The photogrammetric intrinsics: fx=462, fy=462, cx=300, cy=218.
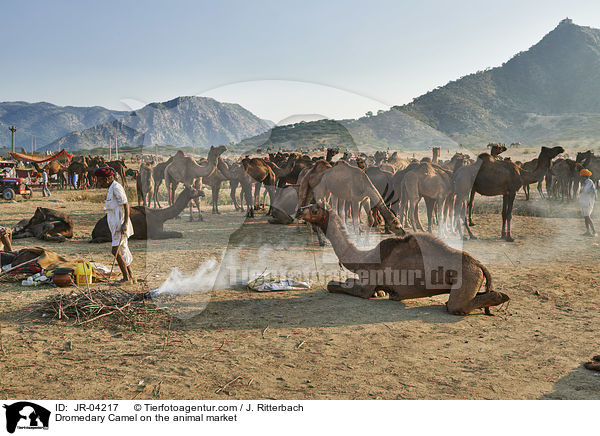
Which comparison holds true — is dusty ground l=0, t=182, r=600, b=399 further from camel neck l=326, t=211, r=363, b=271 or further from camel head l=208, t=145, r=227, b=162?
camel head l=208, t=145, r=227, b=162

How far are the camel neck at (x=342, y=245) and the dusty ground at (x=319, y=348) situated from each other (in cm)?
62

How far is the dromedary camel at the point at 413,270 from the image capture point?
6543 mm

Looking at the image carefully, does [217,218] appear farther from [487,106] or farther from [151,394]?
[487,106]

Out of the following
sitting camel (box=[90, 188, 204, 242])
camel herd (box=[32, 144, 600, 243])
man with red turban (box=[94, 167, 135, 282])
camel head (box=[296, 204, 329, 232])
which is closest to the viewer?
camel head (box=[296, 204, 329, 232])

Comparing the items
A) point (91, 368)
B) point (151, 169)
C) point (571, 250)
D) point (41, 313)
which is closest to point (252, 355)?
point (91, 368)

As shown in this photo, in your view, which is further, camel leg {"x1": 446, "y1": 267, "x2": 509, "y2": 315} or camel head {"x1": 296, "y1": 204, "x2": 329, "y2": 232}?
camel head {"x1": 296, "y1": 204, "x2": 329, "y2": 232}

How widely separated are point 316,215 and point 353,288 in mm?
1330

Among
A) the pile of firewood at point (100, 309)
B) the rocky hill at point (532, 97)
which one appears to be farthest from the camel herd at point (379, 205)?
the rocky hill at point (532, 97)

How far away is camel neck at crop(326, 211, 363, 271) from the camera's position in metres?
7.41

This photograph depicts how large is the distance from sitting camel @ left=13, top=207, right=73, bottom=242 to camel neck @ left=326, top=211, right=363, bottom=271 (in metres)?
8.81

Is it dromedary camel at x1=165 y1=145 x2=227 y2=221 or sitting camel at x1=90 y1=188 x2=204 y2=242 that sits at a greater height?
dromedary camel at x1=165 y1=145 x2=227 y2=221

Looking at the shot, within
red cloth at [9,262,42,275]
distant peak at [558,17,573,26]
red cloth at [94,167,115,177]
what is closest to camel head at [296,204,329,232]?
red cloth at [94,167,115,177]
